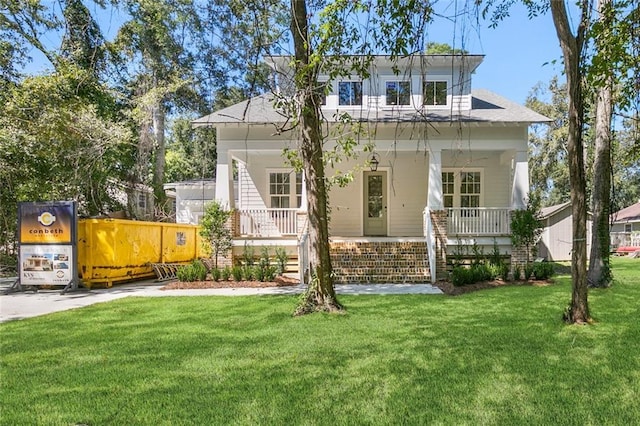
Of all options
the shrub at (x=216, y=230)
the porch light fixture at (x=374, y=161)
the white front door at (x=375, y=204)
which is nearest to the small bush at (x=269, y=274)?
the shrub at (x=216, y=230)

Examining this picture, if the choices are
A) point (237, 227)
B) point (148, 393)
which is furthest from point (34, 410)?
point (237, 227)

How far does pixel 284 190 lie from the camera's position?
49.2 ft

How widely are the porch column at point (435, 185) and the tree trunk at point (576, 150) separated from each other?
6499 mm

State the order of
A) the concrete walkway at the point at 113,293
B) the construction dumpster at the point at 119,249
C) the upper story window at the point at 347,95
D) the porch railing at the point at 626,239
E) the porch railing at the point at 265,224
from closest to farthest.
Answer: the concrete walkway at the point at 113,293 < the construction dumpster at the point at 119,249 < the porch railing at the point at 265,224 < the upper story window at the point at 347,95 < the porch railing at the point at 626,239

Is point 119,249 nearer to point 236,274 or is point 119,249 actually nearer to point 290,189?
point 236,274

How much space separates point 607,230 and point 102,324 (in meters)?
10.7

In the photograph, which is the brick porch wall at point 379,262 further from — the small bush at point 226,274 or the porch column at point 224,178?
the porch column at point 224,178

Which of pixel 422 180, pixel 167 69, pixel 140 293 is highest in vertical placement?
pixel 167 69

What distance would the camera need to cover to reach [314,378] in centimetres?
382

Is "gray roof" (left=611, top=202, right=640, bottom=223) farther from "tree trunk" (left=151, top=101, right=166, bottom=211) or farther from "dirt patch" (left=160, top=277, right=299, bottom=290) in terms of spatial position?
"tree trunk" (left=151, top=101, right=166, bottom=211)

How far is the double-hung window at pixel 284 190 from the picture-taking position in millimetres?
14898

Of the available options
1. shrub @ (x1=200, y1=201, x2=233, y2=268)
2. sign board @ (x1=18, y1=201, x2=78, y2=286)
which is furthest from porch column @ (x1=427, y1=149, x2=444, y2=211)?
sign board @ (x1=18, y1=201, x2=78, y2=286)

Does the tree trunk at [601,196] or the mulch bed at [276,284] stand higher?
the tree trunk at [601,196]

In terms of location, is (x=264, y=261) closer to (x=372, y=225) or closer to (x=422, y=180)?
(x=372, y=225)
